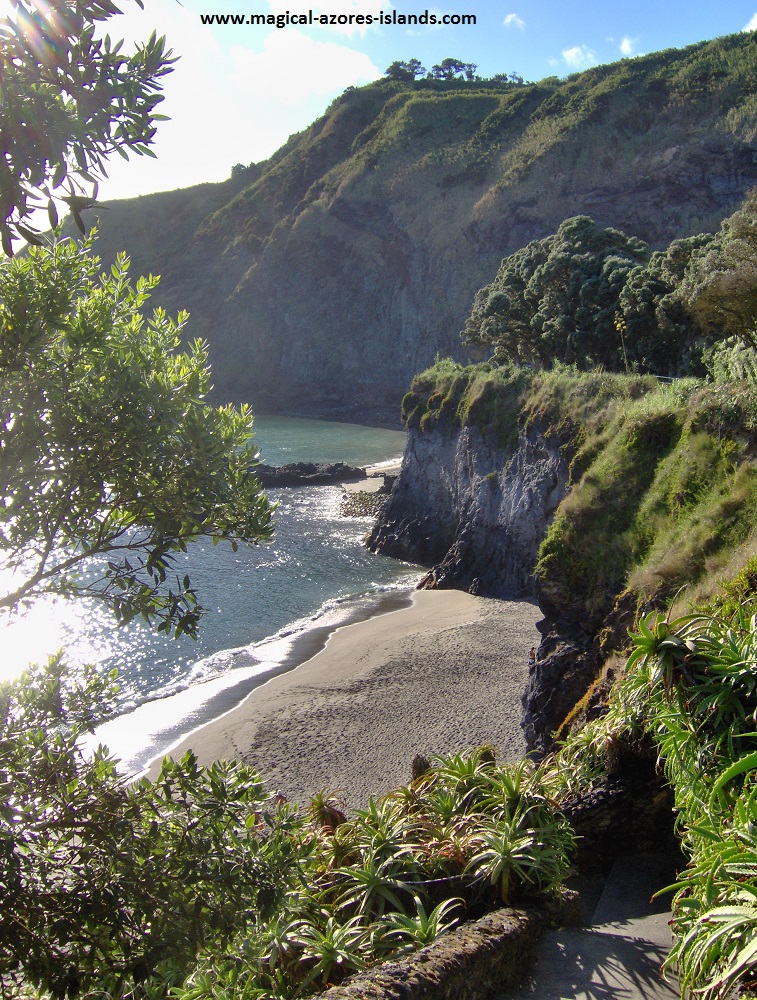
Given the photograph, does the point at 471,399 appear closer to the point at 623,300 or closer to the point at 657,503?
the point at 623,300

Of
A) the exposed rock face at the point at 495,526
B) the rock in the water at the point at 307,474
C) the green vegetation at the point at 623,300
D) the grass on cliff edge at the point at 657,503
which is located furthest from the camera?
the rock in the water at the point at 307,474

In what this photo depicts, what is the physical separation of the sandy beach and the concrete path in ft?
24.5

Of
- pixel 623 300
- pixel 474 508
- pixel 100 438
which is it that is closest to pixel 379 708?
pixel 474 508

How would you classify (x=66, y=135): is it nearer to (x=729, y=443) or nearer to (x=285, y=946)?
(x=285, y=946)

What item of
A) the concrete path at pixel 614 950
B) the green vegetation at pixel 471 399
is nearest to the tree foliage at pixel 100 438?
the concrete path at pixel 614 950

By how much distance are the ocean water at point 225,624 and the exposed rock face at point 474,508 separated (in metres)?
2.00

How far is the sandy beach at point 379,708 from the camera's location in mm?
16156

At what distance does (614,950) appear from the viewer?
6.48m

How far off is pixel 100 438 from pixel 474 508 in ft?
90.7

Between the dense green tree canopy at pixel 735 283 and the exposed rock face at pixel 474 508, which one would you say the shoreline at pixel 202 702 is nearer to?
the exposed rock face at pixel 474 508

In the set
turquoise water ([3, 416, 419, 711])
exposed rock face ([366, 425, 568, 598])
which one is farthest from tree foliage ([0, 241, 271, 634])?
exposed rock face ([366, 425, 568, 598])

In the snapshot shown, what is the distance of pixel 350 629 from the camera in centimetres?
2645

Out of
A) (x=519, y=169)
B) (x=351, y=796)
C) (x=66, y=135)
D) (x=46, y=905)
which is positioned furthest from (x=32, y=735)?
(x=519, y=169)

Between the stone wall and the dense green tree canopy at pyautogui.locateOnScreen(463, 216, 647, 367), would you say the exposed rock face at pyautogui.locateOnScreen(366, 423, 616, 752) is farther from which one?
the stone wall
